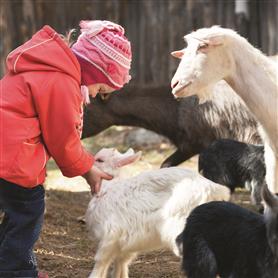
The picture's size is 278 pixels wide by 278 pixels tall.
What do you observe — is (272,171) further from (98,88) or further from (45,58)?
(45,58)

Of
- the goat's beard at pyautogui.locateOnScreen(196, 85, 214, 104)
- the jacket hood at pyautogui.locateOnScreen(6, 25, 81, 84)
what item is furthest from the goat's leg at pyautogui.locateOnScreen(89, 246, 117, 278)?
the goat's beard at pyautogui.locateOnScreen(196, 85, 214, 104)

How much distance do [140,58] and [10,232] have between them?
899 centimetres

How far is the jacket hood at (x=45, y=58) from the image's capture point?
176 inches

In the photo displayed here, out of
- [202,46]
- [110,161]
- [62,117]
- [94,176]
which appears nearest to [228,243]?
[94,176]

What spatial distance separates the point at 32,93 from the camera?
A: 440cm

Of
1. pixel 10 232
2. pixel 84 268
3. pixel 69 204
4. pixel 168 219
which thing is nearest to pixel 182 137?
pixel 69 204

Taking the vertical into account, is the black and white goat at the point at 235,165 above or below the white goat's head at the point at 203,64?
below

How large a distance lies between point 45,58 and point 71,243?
9.17 ft

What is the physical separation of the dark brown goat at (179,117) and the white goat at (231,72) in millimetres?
2098

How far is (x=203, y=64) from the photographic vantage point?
598 cm

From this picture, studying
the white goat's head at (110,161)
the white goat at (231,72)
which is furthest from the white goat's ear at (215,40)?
the white goat's head at (110,161)

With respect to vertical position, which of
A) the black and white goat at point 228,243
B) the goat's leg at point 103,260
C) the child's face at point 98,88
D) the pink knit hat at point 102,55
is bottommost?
the goat's leg at point 103,260

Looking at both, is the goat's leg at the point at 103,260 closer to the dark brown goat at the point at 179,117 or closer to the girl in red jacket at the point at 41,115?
the girl in red jacket at the point at 41,115

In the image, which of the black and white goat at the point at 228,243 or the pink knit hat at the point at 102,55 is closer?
the black and white goat at the point at 228,243
